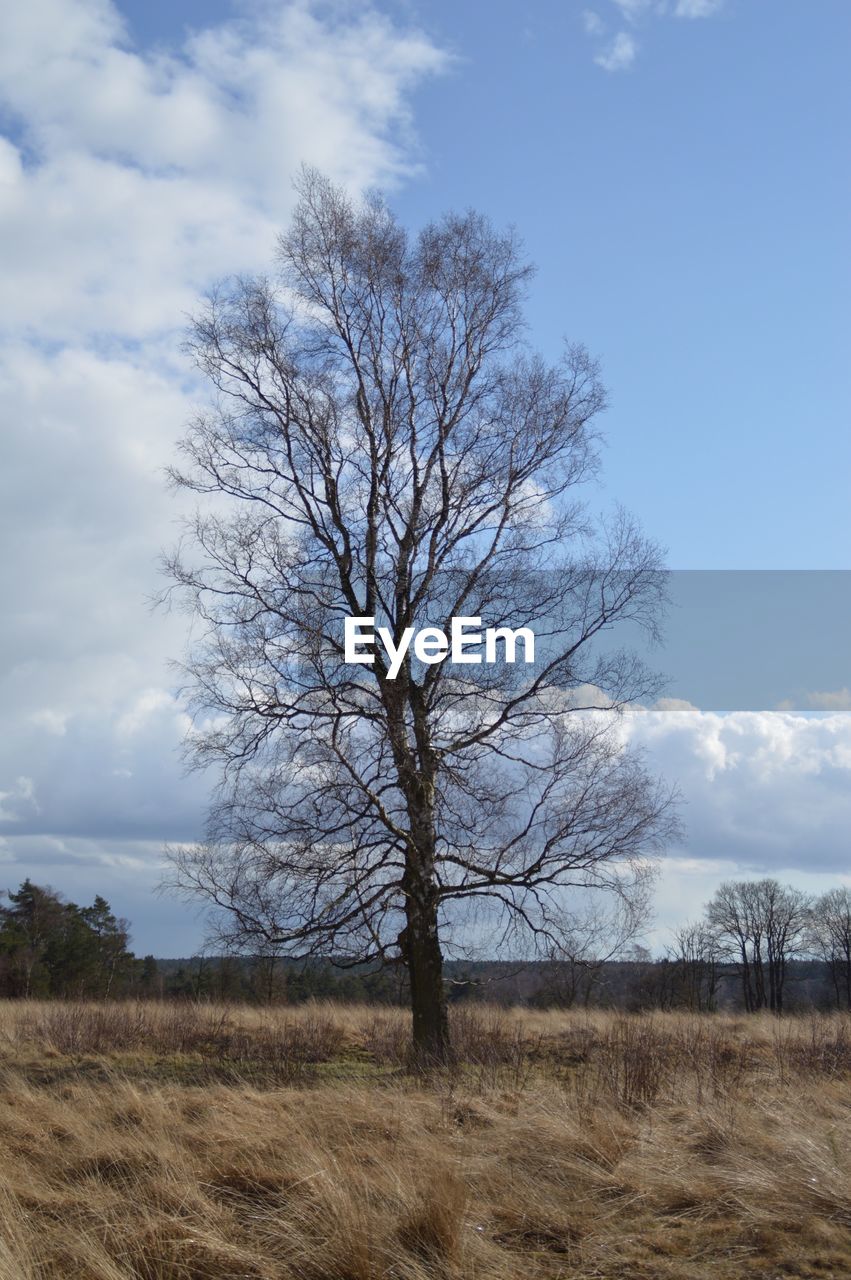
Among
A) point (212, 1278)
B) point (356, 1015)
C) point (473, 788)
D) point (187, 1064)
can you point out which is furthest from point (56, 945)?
point (212, 1278)

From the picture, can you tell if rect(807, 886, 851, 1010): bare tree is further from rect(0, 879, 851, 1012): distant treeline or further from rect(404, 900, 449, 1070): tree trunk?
rect(404, 900, 449, 1070): tree trunk

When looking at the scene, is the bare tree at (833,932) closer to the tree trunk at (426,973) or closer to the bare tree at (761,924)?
the bare tree at (761,924)

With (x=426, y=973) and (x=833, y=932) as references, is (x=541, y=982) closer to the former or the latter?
(x=426, y=973)

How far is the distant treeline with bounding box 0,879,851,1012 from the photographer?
27125 millimetres

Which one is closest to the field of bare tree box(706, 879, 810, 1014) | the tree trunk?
the tree trunk

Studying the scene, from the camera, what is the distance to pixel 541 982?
23172 mm

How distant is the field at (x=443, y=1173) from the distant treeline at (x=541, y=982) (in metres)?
8.06

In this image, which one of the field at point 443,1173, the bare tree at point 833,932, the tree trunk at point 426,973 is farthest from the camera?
the bare tree at point 833,932

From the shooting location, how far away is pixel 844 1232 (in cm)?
571

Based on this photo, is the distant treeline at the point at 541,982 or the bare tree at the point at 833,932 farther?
the bare tree at the point at 833,932

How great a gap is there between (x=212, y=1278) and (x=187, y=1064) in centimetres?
952

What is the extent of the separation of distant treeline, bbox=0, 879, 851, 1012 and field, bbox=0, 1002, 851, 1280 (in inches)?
317

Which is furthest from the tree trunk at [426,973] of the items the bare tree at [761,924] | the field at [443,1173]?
the bare tree at [761,924]

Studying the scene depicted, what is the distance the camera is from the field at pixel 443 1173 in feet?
18.4
